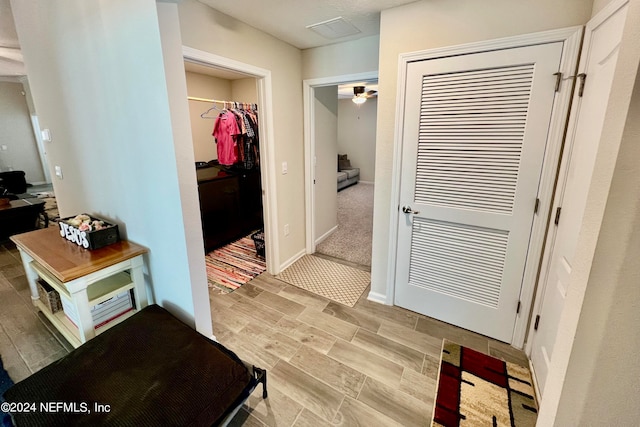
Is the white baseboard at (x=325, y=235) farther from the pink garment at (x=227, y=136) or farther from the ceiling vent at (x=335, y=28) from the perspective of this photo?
the ceiling vent at (x=335, y=28)

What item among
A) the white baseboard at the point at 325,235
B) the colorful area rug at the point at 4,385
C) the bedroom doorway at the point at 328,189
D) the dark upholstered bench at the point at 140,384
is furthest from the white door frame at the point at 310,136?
the colorful area rug at the point at 4,385

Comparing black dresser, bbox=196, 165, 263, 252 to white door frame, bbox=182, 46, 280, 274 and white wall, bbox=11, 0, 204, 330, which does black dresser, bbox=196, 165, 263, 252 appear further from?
white wall, bbox=11, 0, 204, 330

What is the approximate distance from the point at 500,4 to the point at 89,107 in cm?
266

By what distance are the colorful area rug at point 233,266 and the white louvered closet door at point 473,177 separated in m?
1.68

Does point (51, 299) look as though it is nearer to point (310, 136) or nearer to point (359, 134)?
point (310, 136)

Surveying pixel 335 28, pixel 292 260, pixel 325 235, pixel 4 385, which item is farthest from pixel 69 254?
pixel 325 235

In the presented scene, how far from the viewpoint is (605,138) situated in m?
0.72

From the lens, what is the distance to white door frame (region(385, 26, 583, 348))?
4.99ft

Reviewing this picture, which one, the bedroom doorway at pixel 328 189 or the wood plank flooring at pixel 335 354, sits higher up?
the bedroom doorway at pixel 328 189

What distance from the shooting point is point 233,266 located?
324 centimetres

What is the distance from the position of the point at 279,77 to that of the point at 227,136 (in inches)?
36.7

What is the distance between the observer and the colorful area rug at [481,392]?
4.91 feet

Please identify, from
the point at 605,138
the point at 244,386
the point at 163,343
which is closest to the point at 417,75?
the point at 605,138

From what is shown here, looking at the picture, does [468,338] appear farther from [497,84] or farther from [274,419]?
[497,84]
